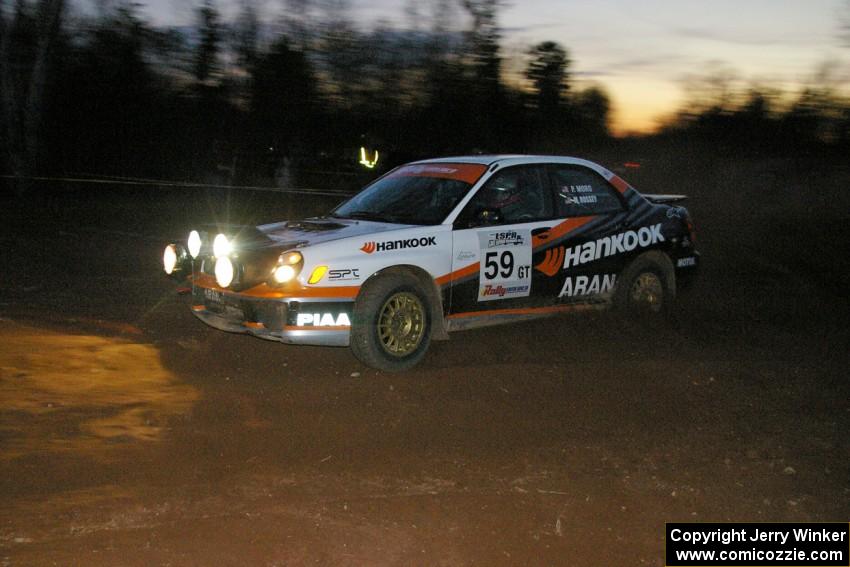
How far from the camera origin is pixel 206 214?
18.9 metres

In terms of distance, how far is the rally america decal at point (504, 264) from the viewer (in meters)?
7.13

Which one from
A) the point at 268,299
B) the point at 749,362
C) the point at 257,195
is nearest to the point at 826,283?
the point at 749,362

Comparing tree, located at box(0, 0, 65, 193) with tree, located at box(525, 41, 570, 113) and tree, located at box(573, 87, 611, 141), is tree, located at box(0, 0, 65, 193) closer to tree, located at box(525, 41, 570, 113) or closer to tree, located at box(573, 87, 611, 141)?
tree, located at box(525, 41, 570, 113)

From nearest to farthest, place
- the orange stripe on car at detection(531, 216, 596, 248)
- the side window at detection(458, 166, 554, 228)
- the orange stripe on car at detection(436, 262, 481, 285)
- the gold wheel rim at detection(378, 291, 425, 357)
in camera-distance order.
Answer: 1. the gold wheel rim at detection(378, 291, 425, 357)
2. the orange stripe on car at detection(436, 262, 481, 285)
3. the side window at detection(458, 166, 554, 228)
4. the orange stripe on car at detection(531, 216, 596, 248)

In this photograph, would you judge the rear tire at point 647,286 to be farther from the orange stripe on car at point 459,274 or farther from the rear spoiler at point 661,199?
the orange stripe on car at point 459,274

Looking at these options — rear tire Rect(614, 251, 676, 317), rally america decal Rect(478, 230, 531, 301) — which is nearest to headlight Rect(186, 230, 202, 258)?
rally america decal Rect(478, 230, 531, 301)

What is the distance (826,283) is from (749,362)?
16.6 feet

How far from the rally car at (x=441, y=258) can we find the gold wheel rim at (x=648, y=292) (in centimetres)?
2

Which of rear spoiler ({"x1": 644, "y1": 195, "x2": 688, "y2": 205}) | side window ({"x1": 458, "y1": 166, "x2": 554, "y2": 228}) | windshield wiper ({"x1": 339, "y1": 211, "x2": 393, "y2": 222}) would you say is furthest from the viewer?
rear spoiler ({"x1": 644, "y1": 195, "x2": 688, "y2": 205})

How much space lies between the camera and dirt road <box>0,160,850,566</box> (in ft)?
13.2

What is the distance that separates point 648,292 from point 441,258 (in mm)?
2452

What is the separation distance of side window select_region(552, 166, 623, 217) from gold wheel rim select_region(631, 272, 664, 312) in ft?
2.31

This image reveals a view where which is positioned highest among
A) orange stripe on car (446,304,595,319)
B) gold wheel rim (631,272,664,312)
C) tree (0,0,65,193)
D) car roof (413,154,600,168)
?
tree (0,0,65,193)

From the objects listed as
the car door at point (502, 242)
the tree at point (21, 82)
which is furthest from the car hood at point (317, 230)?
the tree at point (21, 82)
